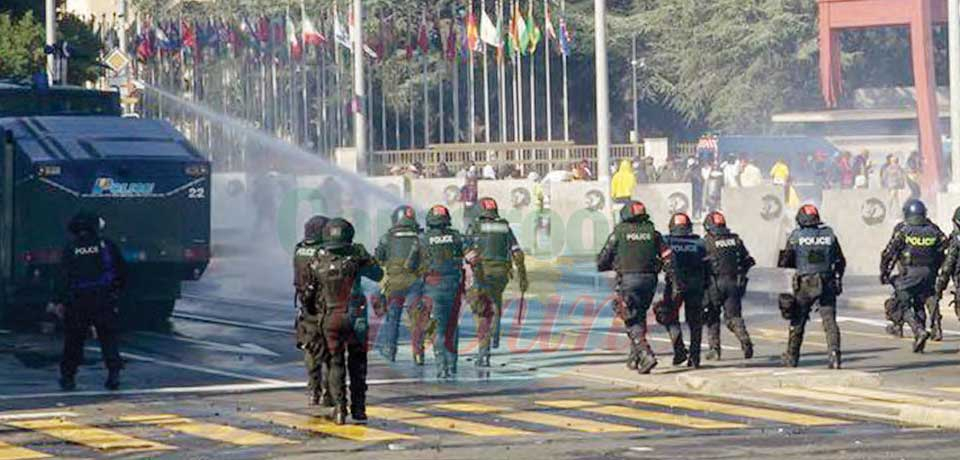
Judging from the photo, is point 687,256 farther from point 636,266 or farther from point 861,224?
point 861,224

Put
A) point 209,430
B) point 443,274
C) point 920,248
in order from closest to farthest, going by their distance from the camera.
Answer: point 209,430 → point 443,274 → point 920,248

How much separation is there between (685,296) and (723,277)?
2.54 ft

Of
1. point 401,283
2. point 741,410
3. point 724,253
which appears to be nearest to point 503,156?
point 401,283

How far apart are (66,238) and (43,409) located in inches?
285

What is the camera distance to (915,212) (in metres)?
23.5

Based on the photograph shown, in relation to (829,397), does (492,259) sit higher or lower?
higher

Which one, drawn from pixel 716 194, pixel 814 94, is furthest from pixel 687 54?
pixel 716 194

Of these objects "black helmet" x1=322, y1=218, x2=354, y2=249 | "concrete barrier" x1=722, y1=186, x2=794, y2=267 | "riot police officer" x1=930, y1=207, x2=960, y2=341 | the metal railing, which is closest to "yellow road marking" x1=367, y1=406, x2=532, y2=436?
"black helmet" x1=322, y1=218, x2=354, y2=249

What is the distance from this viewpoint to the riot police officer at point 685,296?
21438 millimetres

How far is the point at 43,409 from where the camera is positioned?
18.7 meters

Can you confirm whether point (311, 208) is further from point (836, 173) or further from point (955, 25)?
point (836, 173)

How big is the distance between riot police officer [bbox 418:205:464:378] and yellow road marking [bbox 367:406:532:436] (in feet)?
9.77

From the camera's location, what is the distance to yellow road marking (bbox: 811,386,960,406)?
18.0 m

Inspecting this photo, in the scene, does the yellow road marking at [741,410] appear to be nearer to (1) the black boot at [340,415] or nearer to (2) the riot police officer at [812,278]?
(2) the riot police officer at [812,278]
